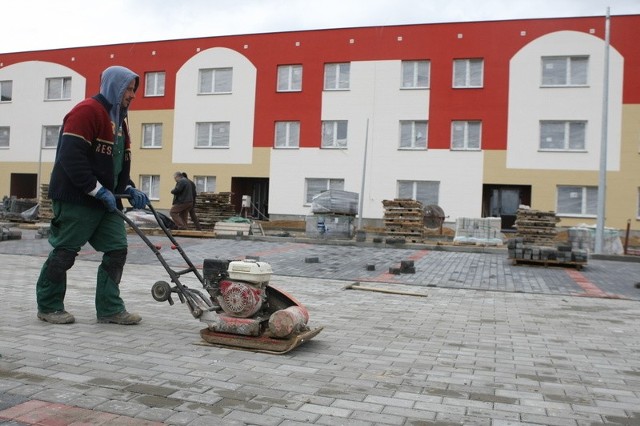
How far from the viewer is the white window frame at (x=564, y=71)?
2498cm

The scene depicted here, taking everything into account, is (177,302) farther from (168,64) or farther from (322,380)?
(168,64)

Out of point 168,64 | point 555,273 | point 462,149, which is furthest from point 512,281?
point 168,64

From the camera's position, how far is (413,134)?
26.7 m

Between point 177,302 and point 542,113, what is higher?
point 542,113

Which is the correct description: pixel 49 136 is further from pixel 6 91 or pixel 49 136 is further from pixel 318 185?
pixel 318 185

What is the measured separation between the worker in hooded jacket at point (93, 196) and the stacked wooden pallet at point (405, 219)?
1436 cm

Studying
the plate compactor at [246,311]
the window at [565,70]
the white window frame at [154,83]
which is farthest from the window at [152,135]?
the plate compactor at [246,311]

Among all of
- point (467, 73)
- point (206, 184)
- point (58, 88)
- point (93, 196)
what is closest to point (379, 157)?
point (467, 73)

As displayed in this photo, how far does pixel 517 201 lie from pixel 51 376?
998 inches

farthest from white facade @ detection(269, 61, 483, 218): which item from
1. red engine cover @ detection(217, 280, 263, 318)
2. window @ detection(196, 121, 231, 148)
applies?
red engine cover @ detection(217, 280, 263, 318)

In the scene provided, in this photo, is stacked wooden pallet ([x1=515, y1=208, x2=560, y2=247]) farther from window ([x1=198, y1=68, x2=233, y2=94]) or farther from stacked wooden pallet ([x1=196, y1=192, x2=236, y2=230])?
window ([x1=198, y1=68, x2=233, y2=94])

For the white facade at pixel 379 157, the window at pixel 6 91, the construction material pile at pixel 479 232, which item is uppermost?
the window at pixel 6 91

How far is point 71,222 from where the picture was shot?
505 centimetres

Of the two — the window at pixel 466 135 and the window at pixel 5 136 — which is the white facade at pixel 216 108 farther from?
the window at pixel 5 136
